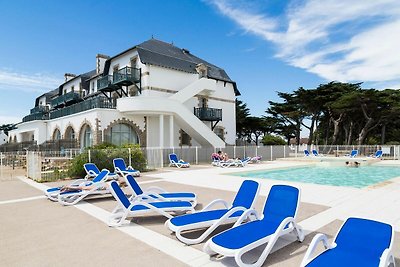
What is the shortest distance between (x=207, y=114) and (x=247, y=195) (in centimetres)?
2209

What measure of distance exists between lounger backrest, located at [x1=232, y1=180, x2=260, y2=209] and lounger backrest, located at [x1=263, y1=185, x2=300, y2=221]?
0.49 metres

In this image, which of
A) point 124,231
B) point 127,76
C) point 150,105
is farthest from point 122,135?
point 124,231

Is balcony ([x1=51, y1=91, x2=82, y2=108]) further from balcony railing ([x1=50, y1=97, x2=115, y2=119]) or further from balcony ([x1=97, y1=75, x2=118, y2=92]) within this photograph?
balcony ([x1=97, y1=75, x2=118, y2=92])

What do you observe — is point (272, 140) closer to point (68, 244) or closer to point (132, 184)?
point (132, 184)

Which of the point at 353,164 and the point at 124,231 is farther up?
the point at 124,231

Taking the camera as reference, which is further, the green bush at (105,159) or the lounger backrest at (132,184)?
the green bush at (105,159)

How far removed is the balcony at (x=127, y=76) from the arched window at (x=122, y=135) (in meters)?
3.81

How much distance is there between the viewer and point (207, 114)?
27609mm

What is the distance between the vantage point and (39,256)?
427cm

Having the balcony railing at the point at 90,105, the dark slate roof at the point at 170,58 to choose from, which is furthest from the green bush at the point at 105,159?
the dark slate roof at the point at 170,58

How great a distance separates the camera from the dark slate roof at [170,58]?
2448cm

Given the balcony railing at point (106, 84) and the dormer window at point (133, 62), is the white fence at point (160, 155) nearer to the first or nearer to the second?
the balcony railing at point (106, 84)

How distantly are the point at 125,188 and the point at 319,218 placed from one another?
6.78m

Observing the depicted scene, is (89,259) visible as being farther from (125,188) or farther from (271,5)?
(271,5)
